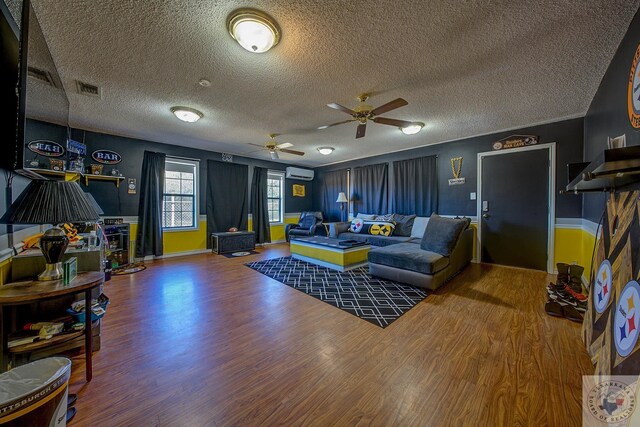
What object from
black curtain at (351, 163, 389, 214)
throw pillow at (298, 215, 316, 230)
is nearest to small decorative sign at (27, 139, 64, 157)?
throw pillow at (298, 215, 316, 230)

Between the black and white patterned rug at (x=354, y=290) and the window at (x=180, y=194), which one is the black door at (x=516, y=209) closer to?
the black and white patterned rug at (x=354, y=290)

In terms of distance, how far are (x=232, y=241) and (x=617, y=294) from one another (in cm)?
573

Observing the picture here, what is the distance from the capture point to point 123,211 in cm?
465

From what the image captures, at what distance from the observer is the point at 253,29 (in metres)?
1.70

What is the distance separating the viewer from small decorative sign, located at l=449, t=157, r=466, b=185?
468 centimetres

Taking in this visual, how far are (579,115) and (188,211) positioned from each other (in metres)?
7.40

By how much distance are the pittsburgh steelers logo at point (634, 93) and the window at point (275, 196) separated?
6.38 metres

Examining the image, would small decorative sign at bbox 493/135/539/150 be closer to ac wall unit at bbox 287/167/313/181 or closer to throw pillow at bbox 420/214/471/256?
throw pillow at bbox 420/214/471/256

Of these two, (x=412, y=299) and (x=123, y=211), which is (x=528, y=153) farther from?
(x=123, y=211)

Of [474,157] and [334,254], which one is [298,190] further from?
[474,157]

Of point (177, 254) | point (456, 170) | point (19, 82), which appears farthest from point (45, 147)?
point (456, 170)

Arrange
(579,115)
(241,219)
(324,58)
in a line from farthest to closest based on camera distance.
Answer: (241,219), (579,115), (324,58)

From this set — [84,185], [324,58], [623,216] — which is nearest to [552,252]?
[623,216]

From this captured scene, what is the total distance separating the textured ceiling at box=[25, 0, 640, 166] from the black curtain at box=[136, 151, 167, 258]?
128 centimetres
